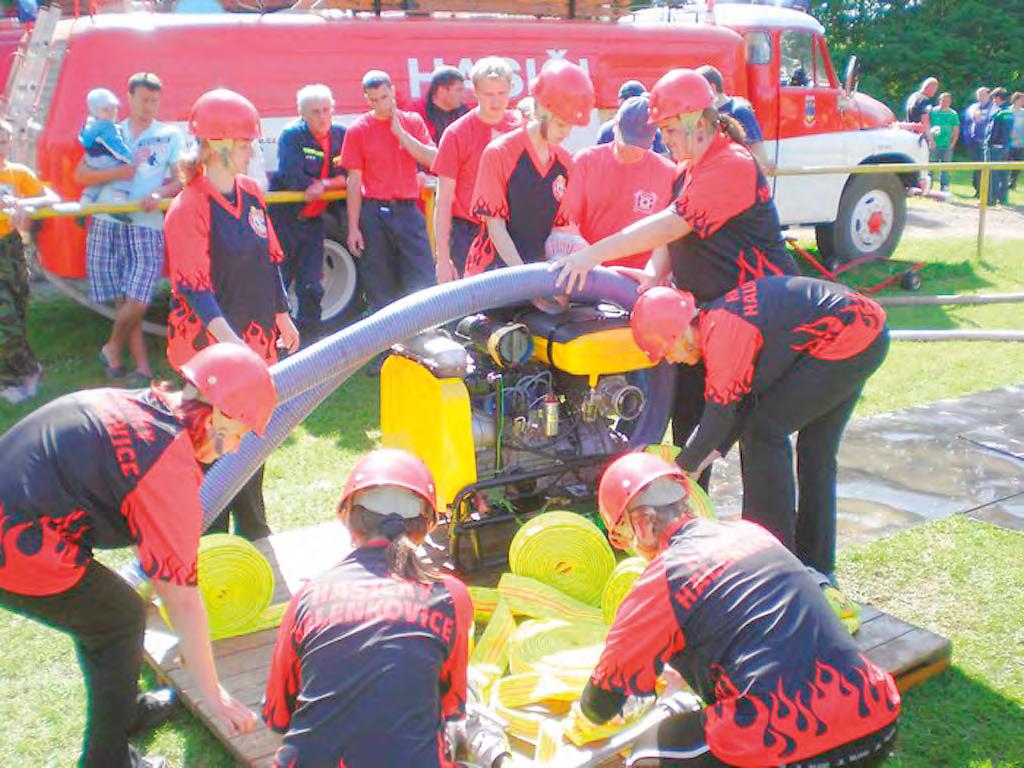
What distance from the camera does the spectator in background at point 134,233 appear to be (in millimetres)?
7469

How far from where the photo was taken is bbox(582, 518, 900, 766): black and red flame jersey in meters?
2.62

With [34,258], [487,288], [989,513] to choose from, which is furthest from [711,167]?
[34,258]

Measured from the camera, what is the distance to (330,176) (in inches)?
316

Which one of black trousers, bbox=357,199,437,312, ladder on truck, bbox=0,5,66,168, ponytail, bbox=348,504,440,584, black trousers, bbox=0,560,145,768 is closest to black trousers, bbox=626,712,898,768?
ponytail, bbox=348,504,440,584

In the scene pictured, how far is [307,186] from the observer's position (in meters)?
7.95

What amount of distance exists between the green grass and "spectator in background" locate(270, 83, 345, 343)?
2.75 feet

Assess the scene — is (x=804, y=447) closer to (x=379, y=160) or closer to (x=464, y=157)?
(x=464, y=157)

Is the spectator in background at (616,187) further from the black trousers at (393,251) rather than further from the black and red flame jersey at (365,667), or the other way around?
the black and red flame jersey at (365,667)

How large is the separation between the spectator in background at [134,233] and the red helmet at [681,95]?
4486 millimetres

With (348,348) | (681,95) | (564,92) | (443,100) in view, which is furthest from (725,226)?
(443,100)

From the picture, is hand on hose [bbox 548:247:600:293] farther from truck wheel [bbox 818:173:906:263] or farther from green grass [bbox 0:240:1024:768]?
truck wheel [bbox 818:173:906:263]

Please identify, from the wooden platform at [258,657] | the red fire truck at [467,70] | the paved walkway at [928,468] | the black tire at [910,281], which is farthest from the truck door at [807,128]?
the wooden platform at [258,657]

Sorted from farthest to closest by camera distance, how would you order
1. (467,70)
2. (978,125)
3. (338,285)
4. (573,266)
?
(978,125)
(467,70)
(338,285)
(573,266)

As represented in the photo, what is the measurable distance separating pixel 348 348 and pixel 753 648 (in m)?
2.23
